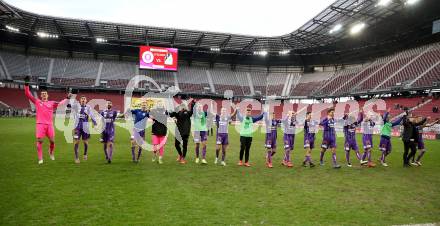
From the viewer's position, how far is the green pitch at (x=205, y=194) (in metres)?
5.83

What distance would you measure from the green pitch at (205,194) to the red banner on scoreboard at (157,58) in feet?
152

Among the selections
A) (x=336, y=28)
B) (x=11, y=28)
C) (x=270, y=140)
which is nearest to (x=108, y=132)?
(x=270, y=140)

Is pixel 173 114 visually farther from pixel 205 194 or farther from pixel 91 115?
pixel 205 194

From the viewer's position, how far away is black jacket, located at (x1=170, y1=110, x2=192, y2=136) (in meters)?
12.2

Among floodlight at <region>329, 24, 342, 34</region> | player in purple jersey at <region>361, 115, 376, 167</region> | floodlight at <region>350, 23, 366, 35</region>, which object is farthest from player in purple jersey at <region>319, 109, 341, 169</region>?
floodlight at <region>329, 24, 342, 34</region>

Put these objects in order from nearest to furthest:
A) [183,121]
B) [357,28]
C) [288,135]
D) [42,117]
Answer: [42,117] < [183,121] < [288,135] < [357,28]

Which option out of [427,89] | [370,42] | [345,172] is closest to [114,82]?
[370,42]

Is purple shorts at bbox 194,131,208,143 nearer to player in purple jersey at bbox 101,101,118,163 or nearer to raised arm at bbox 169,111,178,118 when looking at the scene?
raised arm at bbox 169,111,178,118

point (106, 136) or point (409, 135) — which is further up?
point (409, 135)

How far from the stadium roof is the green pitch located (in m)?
34.7

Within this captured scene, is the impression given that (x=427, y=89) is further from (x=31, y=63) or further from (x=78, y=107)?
(x=31, y=63)

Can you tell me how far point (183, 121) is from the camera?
1229 cm

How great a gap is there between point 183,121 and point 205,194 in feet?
16.8

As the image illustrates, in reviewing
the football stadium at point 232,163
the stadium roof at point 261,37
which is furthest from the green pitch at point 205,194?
the stadium roof at point 261,37
